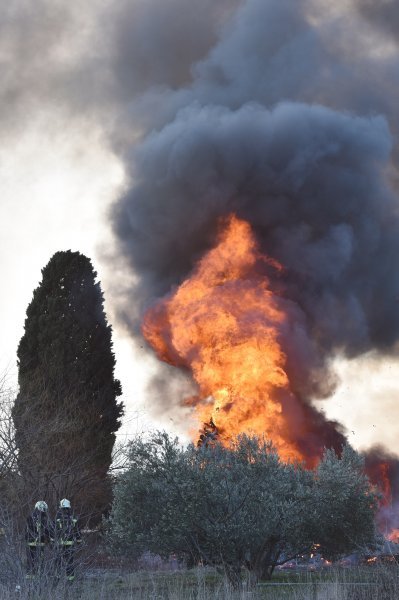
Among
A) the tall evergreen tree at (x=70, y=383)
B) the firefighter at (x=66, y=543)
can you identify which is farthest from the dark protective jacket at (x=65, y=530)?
the tall evergreen tree at (x=70, y=383)

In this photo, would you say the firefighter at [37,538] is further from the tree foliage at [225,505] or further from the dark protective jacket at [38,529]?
the tree foliage at [225,505]

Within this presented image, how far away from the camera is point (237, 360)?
39.1 m

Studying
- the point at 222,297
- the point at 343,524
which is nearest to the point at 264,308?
the point at 222,297

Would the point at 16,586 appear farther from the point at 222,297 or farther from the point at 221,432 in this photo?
the point at 222,297

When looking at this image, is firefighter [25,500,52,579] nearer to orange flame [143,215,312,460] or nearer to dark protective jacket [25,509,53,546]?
dark protective jacket [25,509,53,546]

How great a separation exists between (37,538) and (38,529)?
0.34 meters

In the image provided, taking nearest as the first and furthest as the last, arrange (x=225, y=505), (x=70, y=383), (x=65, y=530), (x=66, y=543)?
(x=66, y=543), (x=65, y=530), (x=225, y=505), (x=70, y=383)

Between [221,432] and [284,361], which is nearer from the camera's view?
[221,432]

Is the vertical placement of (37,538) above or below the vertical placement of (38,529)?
below

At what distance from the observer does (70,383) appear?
33.5m

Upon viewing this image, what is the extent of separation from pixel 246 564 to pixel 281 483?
2.79 m

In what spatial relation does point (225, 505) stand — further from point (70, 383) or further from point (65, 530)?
point (70, 383)

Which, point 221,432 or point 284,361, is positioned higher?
point 284,361

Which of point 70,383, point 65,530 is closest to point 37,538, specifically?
point 65,530
